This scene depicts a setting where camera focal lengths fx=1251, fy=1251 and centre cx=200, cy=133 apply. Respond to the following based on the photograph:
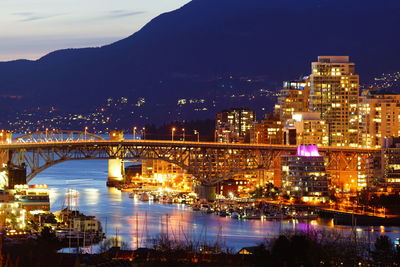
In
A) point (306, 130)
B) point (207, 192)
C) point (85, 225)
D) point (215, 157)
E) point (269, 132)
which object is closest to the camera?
point (85, 225)

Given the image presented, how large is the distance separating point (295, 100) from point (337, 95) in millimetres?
5384

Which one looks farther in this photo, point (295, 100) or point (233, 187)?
point (295, 100)

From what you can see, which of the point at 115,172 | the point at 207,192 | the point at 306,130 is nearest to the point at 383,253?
the point at 207,192

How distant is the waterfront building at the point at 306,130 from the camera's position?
3839 inches

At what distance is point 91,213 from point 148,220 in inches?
186

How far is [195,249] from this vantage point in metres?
49.0

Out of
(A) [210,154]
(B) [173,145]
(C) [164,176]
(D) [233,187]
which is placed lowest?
(D) [233,187]

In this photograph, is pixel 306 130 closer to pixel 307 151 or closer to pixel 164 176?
pixel 164 176

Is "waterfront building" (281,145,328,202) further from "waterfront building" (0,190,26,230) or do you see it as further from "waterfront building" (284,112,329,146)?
"waterfront building" (0,190,26,230)

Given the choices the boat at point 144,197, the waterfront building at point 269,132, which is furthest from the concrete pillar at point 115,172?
the boat at point 144,197

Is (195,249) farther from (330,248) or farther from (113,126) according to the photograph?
(113,126)

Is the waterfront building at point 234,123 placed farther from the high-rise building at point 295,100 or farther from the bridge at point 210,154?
the bridge at point 210,154

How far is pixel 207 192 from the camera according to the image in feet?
282

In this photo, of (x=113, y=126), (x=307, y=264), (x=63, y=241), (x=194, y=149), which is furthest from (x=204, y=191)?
(x=113, y=126)
